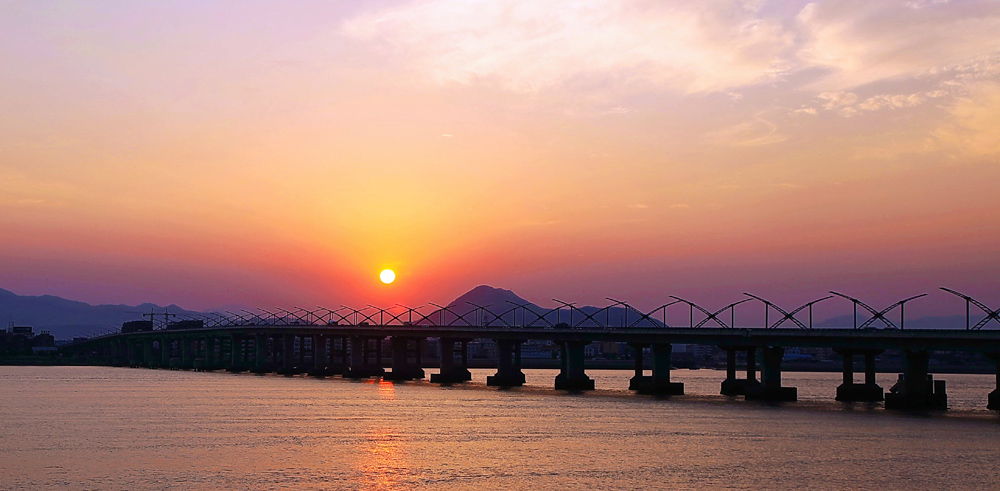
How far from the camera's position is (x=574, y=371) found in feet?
579

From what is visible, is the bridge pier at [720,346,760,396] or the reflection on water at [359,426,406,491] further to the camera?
the bridge pier at [720,346,760,396]

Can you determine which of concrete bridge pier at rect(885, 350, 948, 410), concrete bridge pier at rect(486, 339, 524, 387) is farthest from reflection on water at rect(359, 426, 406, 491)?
concrete bridge pier at rect(486, 339, 524, 387)

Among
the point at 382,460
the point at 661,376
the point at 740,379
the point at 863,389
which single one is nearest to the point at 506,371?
the point at 661,376

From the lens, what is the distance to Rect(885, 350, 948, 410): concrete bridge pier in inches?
4739

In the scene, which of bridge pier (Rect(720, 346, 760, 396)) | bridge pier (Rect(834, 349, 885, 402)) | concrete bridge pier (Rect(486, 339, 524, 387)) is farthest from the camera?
concrete bridge pier (Rect(486, 339, 524, 387))

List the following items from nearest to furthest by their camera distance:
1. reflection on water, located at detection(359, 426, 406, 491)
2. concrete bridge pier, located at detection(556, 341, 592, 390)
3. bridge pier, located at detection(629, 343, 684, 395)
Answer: reflection on water, located at detection(359, 426, 406, 491)
bridge pier, located at detection(629, 343, 684, 395)
concrete bridge pier, located at detection(556, 341, 592, 390)

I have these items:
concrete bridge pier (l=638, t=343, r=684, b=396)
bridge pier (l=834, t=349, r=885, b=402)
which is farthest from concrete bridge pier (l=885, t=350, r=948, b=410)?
concrete bridge pier (l=638, t=343, r=684, b=396)

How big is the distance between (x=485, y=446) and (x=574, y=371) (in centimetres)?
10065

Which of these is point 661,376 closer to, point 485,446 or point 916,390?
point 916,390

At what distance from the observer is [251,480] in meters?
58.4

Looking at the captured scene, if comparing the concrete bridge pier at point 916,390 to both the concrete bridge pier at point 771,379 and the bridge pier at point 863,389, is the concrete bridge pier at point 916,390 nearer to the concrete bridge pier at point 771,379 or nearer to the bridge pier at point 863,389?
the bridge pier at point 863,389

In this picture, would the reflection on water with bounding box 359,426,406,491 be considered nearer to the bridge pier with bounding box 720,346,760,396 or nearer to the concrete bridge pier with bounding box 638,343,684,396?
the bridge pier with bounding box 720,346,760,396

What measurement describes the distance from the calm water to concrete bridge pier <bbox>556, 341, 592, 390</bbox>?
148 ft

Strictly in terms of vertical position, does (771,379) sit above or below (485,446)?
above
